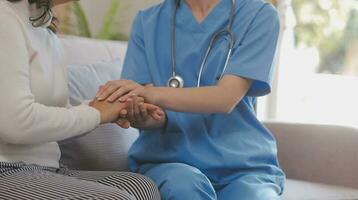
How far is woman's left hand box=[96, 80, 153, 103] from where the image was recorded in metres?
1.29

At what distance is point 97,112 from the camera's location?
48.1 inches

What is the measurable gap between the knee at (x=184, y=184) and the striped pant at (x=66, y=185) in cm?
5

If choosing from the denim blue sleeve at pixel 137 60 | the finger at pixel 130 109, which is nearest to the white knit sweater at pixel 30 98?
the finger at pixel 130 109

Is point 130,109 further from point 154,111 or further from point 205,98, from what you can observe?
point 205,98

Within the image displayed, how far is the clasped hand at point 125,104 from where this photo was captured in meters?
1.28

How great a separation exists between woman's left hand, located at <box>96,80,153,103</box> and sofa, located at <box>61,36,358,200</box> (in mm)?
248

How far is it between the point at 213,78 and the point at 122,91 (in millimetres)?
237

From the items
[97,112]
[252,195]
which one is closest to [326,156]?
[252,195]

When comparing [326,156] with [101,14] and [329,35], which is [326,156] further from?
[101,14]

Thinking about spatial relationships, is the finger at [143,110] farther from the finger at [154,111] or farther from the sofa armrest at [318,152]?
the sofa armrest at [318,152]

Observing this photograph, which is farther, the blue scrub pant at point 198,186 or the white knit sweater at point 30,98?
the blue scrub pant at point 198,186

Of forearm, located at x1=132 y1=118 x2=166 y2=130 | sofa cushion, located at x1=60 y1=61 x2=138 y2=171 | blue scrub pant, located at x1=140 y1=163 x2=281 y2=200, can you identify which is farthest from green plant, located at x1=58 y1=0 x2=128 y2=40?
blue scrub pant, located at x1=140 y1=163 x2=281 y2=200

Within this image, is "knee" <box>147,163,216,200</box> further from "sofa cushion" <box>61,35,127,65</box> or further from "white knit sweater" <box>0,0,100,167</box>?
"sofa cushion" <box>61,35,127,65</box>

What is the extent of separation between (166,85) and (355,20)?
4.73ft
